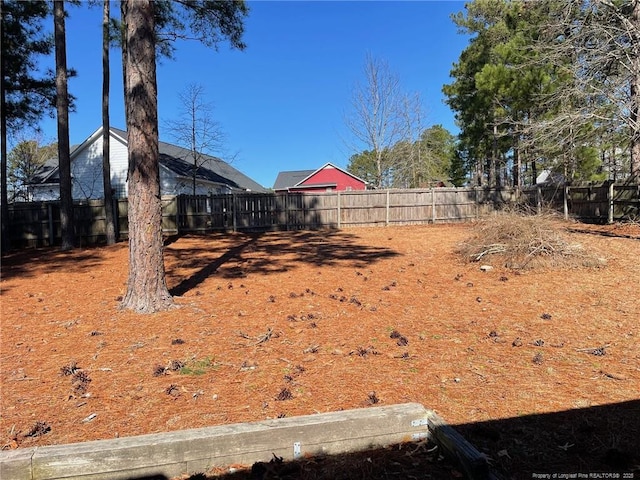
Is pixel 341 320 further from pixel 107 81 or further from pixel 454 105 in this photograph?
pixel 454 105

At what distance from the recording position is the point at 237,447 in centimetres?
A: 213

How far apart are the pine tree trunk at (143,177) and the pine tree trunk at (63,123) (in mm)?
7758

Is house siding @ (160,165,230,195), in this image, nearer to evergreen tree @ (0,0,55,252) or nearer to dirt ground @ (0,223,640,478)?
evergreen tree @ (0,0,55,252)

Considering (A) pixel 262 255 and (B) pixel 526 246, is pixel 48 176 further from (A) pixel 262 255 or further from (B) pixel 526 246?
(B) pixel 526 246

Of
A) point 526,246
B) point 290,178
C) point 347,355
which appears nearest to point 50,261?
point 347,355

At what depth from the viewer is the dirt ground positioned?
8.68 ft

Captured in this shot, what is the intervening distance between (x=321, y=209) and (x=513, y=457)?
1523 cm

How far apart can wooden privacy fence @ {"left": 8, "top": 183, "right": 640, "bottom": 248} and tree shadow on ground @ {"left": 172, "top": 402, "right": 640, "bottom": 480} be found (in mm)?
12781

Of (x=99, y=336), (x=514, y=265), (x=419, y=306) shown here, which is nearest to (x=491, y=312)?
(x=419, y=306)

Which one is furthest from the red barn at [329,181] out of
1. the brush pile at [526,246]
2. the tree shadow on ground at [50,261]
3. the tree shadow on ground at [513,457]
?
the tree shadow on ground at [513,457]

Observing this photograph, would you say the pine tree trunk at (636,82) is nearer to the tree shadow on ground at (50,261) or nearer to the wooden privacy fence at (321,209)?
the wooden privacy fence at (321,209)

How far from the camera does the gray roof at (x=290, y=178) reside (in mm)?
43469

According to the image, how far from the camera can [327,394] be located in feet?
10.0

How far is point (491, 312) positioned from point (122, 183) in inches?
841
